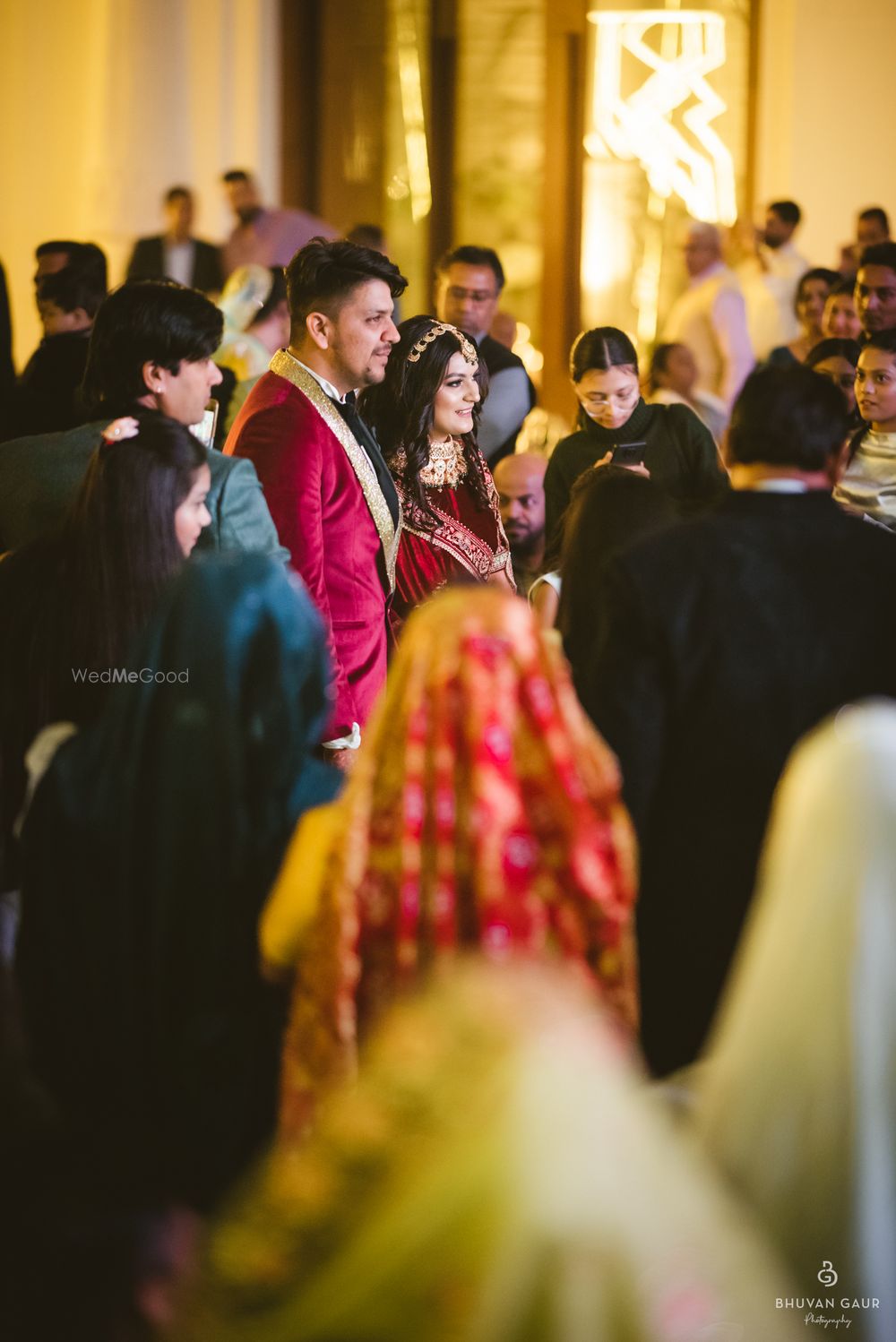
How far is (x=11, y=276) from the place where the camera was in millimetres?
10094

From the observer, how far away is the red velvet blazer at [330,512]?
3.87m

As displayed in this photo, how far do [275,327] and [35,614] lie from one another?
3584 mm

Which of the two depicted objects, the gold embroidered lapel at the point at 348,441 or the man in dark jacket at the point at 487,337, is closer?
the gold embroidered lapel at the point at 348,441

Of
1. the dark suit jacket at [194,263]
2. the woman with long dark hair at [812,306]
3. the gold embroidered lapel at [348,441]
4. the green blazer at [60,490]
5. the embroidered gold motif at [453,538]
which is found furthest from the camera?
the dark suit jacket at [194,263]

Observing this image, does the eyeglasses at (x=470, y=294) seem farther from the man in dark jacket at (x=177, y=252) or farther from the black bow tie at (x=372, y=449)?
the man in dark jacket at (x=177, y=252)

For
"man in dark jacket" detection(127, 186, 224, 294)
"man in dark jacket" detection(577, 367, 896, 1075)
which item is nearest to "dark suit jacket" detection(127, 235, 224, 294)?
"man in dark jacket" detection(127, 186, 224, 294)

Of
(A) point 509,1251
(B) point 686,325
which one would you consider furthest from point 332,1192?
(B) point 686,325

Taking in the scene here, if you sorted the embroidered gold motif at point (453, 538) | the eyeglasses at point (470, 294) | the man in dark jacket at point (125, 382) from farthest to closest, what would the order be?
1. the eyeglasses at point (470, 294)
2. the embroidered gold motif at point (453, 538)
3. the man in dark jacket at point (125, 382)

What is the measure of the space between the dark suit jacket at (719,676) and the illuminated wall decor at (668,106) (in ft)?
24.9

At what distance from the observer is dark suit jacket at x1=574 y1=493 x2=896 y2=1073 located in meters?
2.65

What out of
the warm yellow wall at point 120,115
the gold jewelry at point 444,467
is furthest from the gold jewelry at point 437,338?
the warm yellow wall at point 120,115

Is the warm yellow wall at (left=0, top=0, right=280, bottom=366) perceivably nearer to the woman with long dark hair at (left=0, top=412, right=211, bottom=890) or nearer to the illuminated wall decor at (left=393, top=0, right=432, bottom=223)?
the illuminated wall decor at (left=393, top=0, right=432, bottom=223)

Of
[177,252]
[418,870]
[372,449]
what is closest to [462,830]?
[418,870]

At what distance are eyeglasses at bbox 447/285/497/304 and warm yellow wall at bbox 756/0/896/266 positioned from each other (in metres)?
3.81
